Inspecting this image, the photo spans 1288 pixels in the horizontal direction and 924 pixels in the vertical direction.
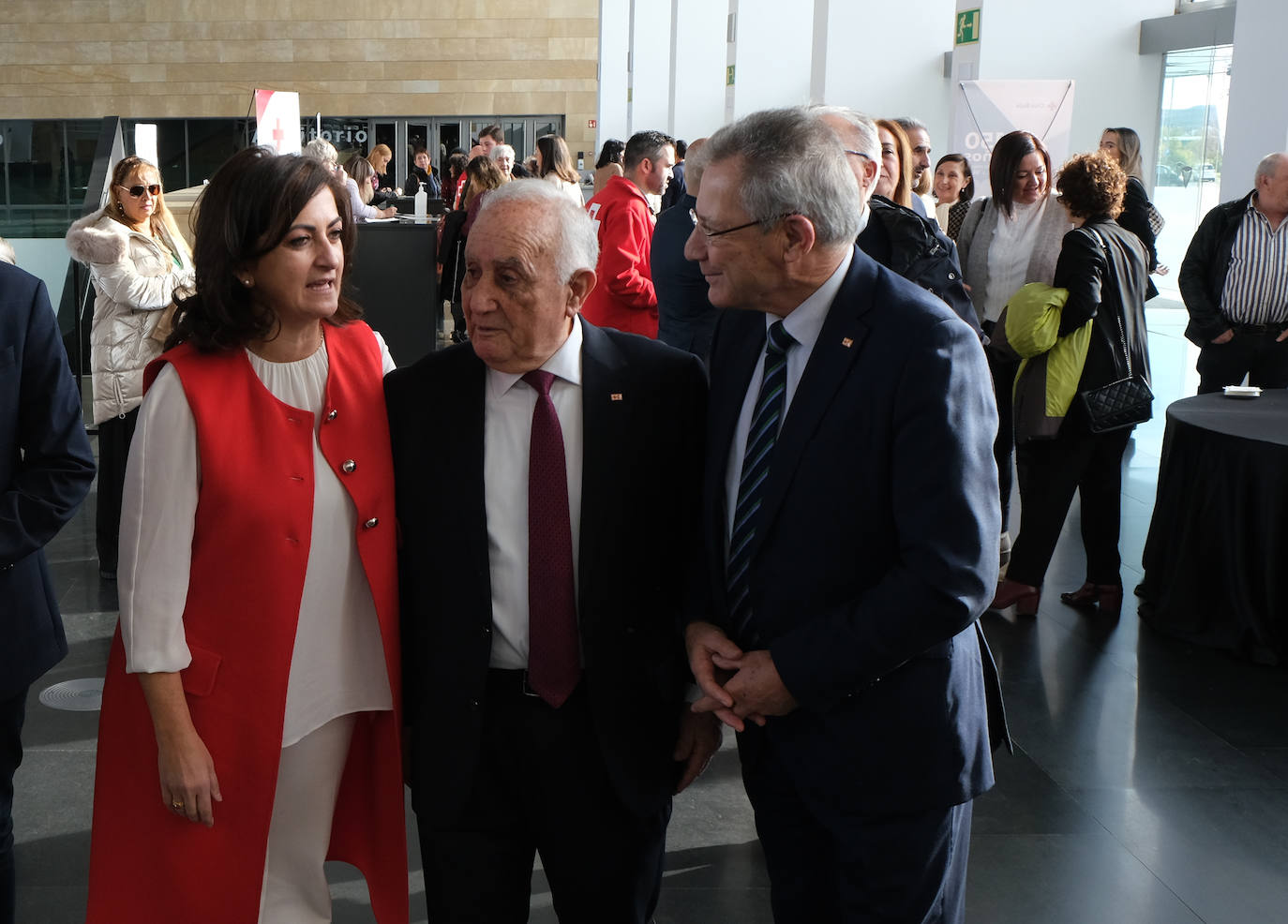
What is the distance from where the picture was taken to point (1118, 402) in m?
4.73

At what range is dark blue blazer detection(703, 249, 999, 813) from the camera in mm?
1580

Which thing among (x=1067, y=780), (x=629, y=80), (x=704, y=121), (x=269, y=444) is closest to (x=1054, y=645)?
(x=1067, y=780)

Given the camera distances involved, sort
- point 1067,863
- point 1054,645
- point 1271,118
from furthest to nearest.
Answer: point 1271,118 → point 1054,645 → point 1067,863

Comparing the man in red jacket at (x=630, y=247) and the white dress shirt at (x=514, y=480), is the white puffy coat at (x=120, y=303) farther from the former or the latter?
the white dress shirt at (x=514, y=480)

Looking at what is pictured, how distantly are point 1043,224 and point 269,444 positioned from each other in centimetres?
408

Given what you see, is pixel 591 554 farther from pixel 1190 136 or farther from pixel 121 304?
pixel 1190 136

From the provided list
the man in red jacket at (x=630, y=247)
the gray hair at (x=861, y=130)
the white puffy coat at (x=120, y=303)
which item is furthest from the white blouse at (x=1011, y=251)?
the white puffy coat at (x=120, y=303)

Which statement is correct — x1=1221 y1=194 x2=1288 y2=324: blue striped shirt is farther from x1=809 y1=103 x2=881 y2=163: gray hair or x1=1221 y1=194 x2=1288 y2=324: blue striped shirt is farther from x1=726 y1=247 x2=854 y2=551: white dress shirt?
x1=726 y1=247 x2=854 y2=551: white dress shirt

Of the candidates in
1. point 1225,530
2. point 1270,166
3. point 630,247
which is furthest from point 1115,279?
point 630,247

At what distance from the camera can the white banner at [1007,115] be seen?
838 centimetres

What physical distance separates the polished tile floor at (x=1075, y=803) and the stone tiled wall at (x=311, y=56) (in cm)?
2652

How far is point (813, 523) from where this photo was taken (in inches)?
65.2

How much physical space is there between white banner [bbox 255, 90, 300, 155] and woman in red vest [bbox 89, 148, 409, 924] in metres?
7.77

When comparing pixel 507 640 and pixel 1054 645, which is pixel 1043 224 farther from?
pixel 507 640
